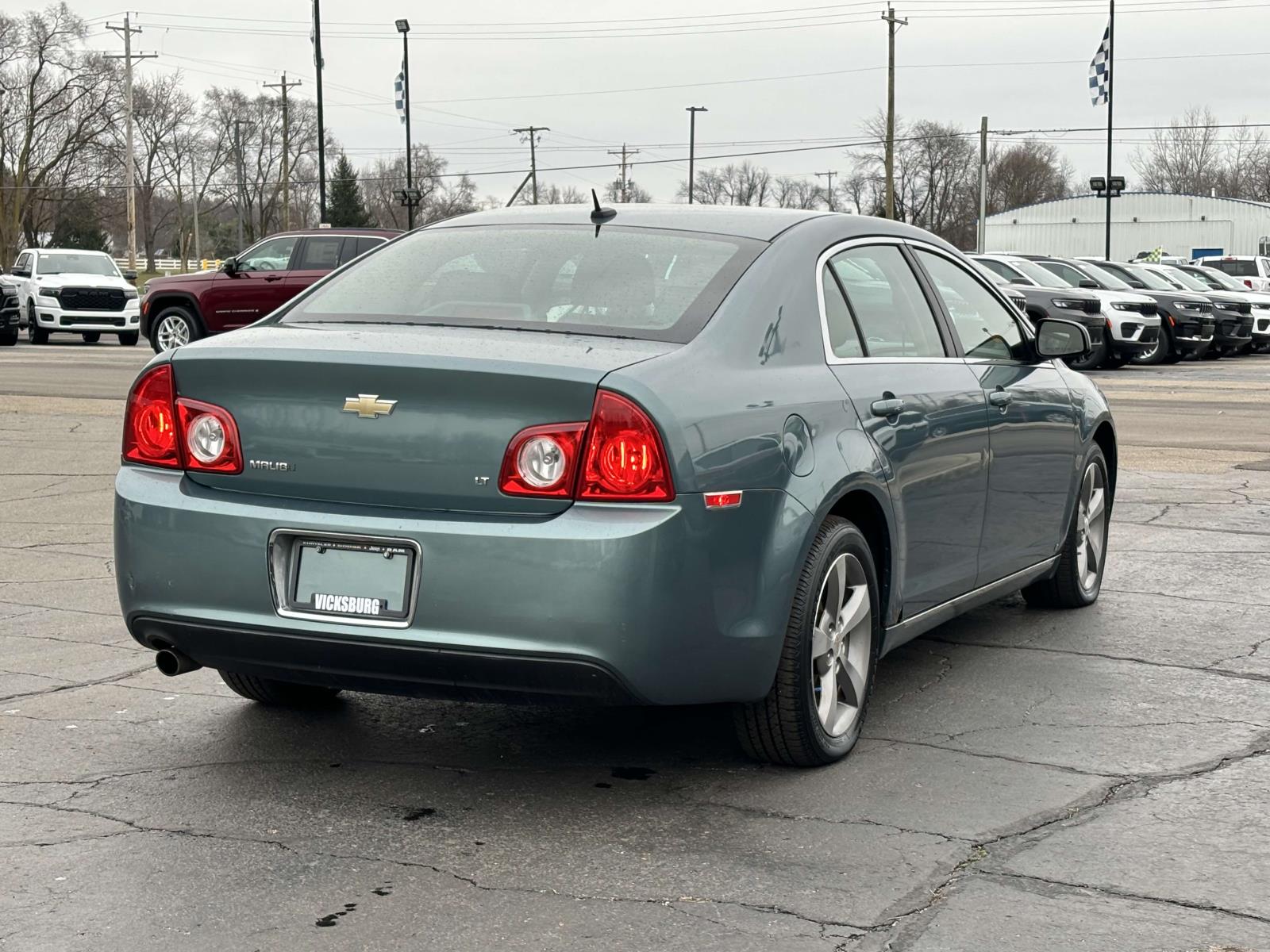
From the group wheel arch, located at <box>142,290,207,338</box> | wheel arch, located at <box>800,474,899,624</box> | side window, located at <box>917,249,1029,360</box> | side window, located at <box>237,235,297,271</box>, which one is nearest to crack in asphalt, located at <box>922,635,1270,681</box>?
side window, located at <box>917,249,1029,360</box>

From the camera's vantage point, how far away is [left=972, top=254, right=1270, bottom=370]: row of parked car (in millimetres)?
25922

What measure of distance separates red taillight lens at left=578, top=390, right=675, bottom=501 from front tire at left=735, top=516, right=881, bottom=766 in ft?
2.10

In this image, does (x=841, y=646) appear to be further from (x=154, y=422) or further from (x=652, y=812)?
(x=154, y=422)

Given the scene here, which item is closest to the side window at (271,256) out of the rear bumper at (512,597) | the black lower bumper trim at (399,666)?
the rear bumper at (512,597)

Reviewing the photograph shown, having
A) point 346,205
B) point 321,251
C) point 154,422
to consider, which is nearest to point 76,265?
point 321,251

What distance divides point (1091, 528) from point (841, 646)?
2674 millimetres

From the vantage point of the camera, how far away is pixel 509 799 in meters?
4.41

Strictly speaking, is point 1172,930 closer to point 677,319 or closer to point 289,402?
point 677,319

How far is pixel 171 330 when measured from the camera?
24.1 m

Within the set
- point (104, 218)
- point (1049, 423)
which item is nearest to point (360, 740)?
point (1049, 423)

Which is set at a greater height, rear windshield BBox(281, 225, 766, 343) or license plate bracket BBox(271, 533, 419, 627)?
rear windshield BBox(281, 225, 766, 343)

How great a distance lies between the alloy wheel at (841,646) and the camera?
4699 millimetres

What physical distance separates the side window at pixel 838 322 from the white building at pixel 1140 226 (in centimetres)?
9939

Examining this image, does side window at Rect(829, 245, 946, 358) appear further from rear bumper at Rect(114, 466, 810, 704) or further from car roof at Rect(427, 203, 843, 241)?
rear bumper at Rect(114, 466, 810, 704)
